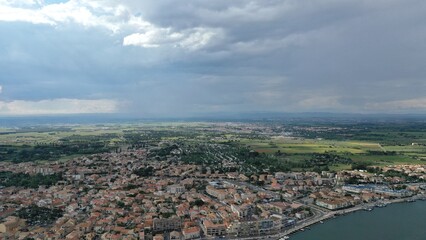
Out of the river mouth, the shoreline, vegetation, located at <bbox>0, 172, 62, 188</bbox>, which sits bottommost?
the river mouth

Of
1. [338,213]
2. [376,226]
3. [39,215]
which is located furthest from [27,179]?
[376,226]

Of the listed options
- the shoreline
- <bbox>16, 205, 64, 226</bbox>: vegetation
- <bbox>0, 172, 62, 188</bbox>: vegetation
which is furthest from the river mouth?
<bbox>0, 172, 62, 188</bbox>: vegetation

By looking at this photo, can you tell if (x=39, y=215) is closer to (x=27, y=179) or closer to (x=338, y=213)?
(x=27, y=179)

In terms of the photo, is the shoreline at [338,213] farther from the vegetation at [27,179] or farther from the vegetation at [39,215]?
the vegetation at [27,179]

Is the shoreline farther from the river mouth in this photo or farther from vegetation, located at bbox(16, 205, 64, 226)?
vegetation, located at bbox(16, 205, 64, 226)

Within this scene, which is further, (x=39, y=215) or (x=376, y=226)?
(x=39, y=215)

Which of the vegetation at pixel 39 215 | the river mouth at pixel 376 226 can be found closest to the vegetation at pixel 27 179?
the vegetation at pixel 39 215

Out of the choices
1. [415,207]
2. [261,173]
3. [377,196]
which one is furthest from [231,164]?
[415,207]

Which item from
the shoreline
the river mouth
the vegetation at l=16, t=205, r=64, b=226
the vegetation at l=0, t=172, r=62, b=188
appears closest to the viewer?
the river mouth
